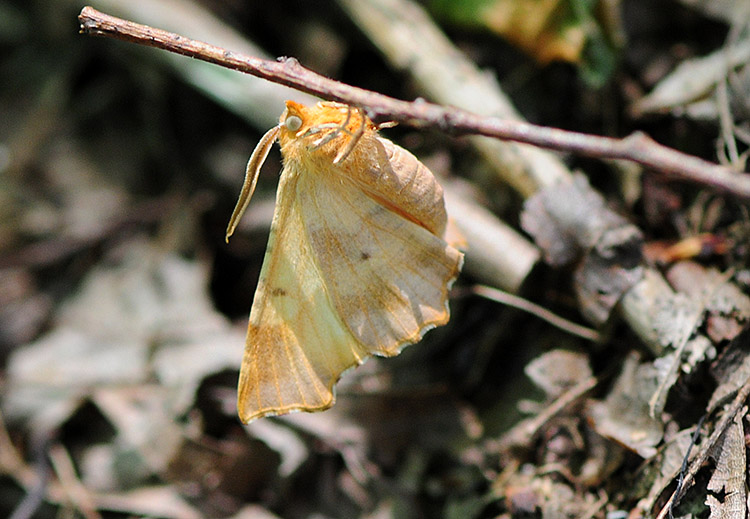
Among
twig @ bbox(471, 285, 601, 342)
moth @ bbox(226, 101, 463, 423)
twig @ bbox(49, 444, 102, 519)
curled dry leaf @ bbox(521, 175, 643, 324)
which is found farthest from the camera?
twig @ bbox(49, 444, 102, 519)

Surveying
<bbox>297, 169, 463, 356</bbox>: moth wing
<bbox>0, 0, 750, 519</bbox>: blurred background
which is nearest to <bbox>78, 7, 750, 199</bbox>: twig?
<bbox>297, 169, 463, 356</bbox>: moth wing

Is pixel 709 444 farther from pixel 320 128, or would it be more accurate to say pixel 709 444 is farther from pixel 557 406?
pixel 320 128

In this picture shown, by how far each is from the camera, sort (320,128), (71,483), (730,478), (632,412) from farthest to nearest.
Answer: (71,483), (632,412), (320,128), (730,478)

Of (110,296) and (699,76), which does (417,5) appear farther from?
(110,296)

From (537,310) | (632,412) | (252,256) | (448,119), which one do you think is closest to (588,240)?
(537,310)

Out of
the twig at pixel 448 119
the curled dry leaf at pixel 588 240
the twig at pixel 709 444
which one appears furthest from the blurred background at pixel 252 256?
the twig at pixel 448 119

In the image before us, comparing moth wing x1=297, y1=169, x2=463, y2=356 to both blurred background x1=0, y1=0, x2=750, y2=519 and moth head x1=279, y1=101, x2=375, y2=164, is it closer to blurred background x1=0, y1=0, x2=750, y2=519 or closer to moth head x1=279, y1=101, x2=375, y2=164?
moth head x1=279, y1=101, x2=375, y2=164

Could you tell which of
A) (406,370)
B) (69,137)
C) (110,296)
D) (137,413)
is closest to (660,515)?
(406,370)
